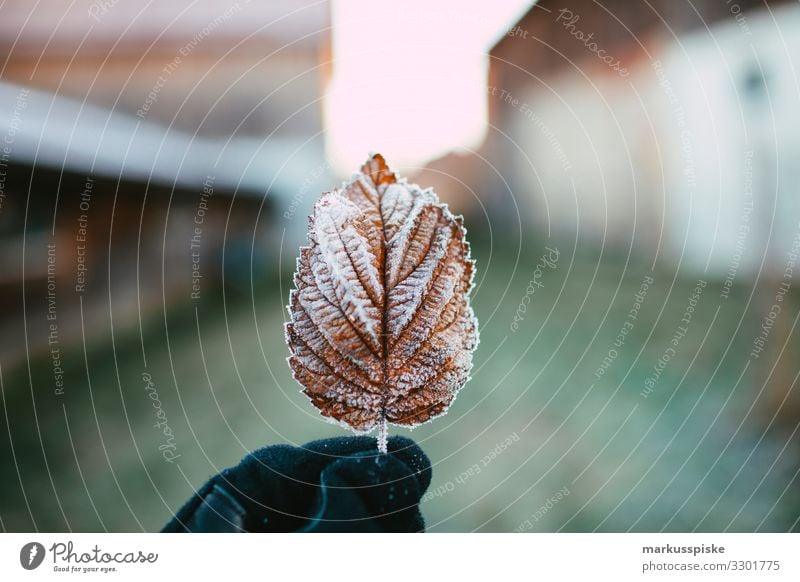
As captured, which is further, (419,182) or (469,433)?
(469,433)

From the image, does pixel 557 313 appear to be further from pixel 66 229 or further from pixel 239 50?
pixel 66 229

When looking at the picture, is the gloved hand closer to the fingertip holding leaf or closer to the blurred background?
the fingertip holding leaf

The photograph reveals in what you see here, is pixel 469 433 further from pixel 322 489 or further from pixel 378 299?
pixel 378 299

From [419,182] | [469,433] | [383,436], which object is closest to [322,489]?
[383,436]
